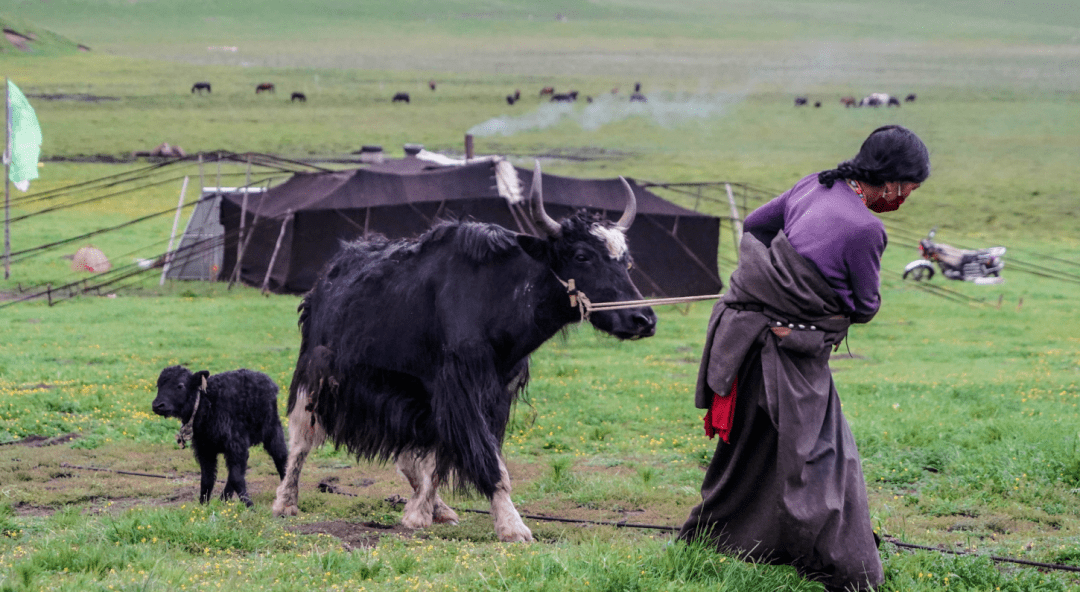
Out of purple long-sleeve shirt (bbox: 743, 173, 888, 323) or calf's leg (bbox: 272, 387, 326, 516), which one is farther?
calf's leg (bbox: 272, 387, 326, 516)

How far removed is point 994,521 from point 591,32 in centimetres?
10869

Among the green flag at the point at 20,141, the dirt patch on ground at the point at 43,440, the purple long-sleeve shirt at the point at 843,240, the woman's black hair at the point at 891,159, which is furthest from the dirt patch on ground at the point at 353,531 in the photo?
the green flag at the point at 20,141

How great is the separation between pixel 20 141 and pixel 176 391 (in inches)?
621

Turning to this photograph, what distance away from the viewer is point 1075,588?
14.9 feet

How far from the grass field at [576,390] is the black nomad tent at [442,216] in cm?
80

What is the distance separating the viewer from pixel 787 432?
4.25m

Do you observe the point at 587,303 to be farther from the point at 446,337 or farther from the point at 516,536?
the point at 516,536

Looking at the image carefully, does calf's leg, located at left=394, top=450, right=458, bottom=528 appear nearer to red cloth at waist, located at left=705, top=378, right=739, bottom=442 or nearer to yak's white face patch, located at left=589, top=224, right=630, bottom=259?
Answer: yak's white face patch, located at left=589, top=224, right=630, bottom=259

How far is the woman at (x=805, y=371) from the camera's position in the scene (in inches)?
167

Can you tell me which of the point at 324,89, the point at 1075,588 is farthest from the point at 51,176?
the point at 1075,588

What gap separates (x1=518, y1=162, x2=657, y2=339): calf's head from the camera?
570 centimetres

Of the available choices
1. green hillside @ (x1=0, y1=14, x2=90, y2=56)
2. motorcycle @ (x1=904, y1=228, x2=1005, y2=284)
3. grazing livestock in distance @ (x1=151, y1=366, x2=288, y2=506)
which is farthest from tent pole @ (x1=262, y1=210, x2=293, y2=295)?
green hillside @ (x1=0, y1=14, x2=90, y2=56)

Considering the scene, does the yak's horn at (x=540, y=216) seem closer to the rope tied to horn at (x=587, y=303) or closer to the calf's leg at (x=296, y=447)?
the rope tied to horn at (x=587, y=303)

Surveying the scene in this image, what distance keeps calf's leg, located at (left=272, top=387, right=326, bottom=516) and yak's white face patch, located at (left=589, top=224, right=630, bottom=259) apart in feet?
7.12
